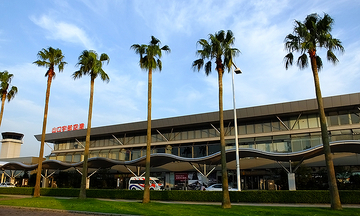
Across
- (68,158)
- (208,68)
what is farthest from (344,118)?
(68,158)

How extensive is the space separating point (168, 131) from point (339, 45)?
30.4m

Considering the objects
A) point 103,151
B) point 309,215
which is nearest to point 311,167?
point 309,215

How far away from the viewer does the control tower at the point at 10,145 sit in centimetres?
7435

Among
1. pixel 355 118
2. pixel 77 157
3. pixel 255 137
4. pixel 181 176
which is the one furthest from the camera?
pixel 77 157

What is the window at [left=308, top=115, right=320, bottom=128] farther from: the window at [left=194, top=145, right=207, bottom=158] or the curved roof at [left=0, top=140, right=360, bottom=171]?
the window at [left=194, top=145, right=207, bottom=158]

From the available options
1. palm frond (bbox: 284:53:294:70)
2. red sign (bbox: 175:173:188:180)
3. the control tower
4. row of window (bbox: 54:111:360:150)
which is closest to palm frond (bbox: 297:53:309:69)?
palm frond (bbox: 284:53:294:70)

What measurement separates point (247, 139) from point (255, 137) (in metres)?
1.10

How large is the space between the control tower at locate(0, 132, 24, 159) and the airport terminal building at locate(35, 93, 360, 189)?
31.7 m

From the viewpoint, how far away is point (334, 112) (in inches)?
1414

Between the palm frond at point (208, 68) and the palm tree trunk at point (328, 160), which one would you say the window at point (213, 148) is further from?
the palm tree trunk at point (328, 160)

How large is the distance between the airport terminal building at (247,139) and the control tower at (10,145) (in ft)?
104

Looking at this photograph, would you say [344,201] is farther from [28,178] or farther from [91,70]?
[28,178]

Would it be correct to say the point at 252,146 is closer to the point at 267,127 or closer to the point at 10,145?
the point at 267,127

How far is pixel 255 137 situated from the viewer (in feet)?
130
